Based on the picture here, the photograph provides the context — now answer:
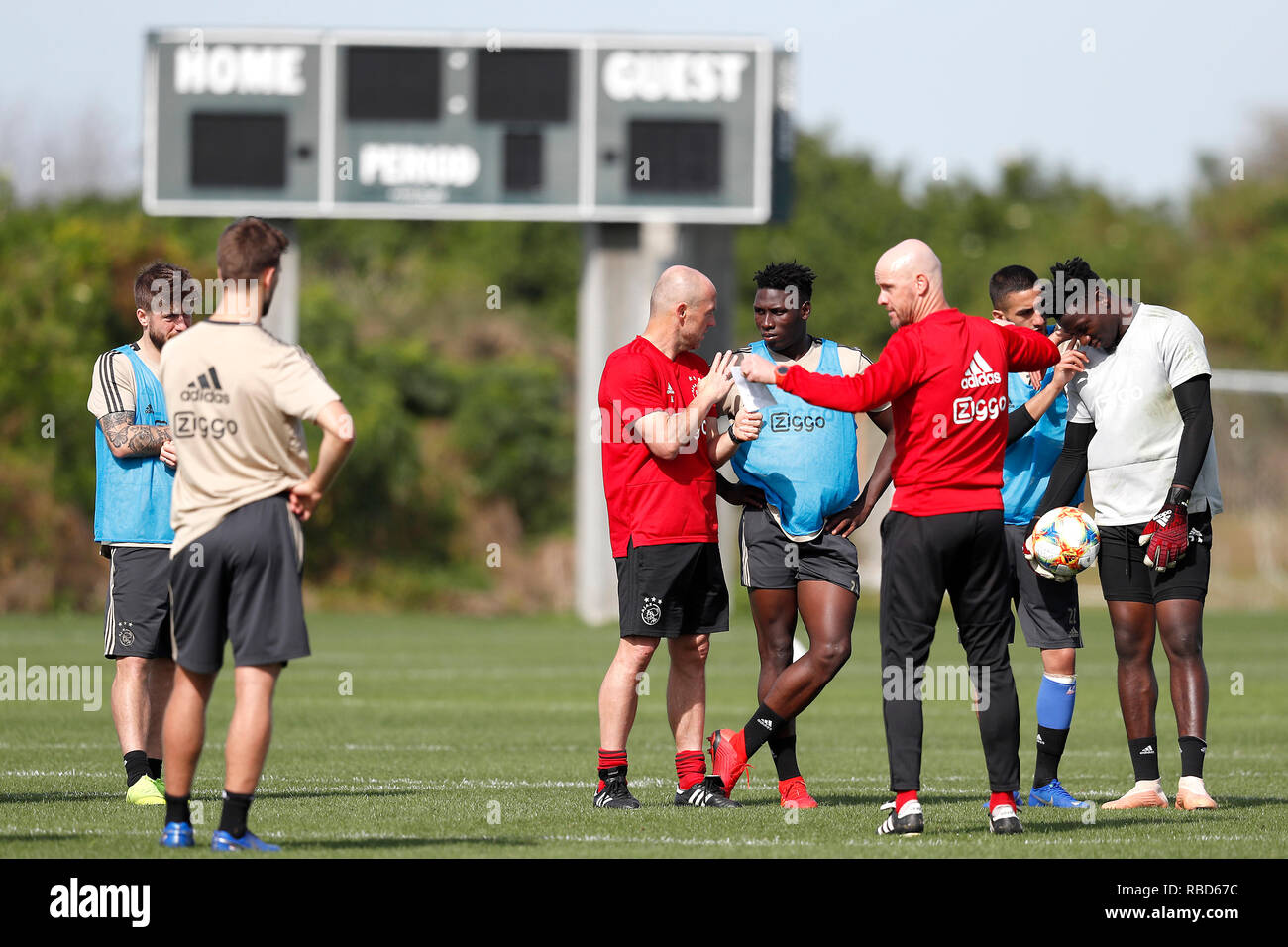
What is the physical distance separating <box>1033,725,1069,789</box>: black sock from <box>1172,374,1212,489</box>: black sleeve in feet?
4.33

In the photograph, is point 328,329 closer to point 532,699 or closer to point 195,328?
point 532,699

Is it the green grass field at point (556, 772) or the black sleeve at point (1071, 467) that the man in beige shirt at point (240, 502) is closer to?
the green grass field at point (556, 772)

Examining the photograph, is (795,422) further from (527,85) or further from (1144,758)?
(527,85)

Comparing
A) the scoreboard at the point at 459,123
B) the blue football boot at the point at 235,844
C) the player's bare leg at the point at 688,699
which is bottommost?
the blue football boot at the point at 235,844

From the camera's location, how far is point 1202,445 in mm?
8414

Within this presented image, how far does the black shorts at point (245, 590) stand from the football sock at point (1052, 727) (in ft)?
12.8

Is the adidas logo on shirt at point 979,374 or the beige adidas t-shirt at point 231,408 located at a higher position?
the adidas logo on shirt at point 979,374

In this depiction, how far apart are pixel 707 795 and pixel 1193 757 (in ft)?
7.41

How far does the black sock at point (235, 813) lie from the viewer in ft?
21.3

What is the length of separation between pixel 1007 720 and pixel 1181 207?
187 feet

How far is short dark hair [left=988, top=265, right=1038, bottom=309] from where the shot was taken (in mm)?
8930

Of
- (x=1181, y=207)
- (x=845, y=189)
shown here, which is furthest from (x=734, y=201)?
(x=1181, y=207)

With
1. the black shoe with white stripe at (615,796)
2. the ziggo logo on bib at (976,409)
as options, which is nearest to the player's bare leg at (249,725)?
the black shoe with white stripe at (615,796)

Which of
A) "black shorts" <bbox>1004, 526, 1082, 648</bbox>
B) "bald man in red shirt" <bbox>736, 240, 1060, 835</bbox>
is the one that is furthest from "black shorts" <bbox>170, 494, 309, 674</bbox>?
"black shorts" <bbox>1004, 526, 1082, 648</bbox>
